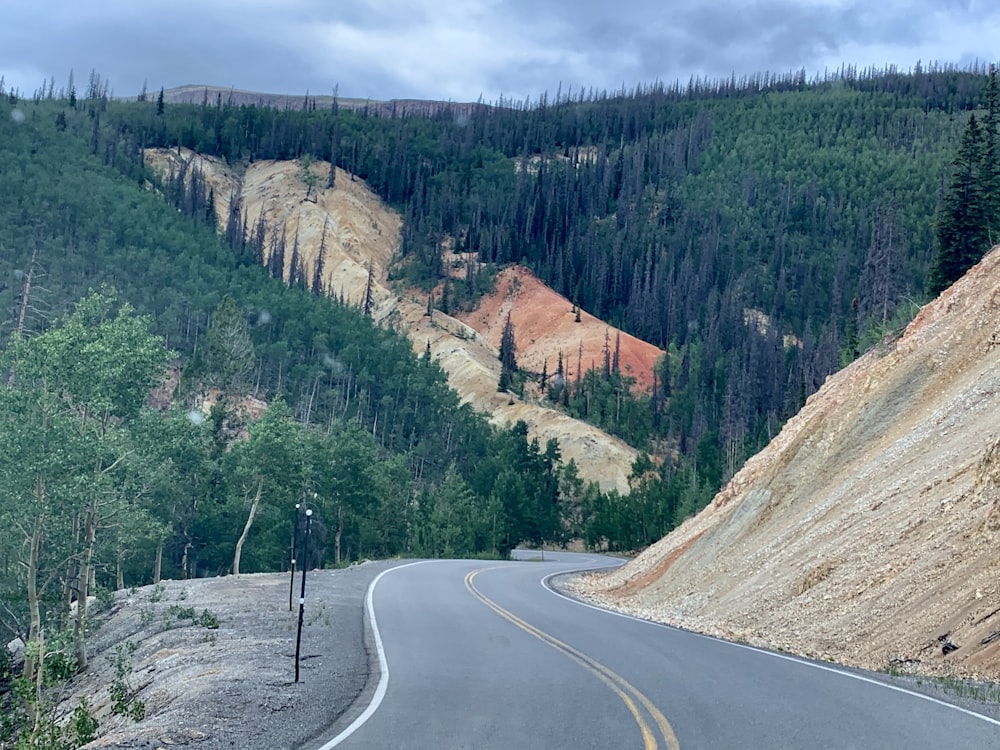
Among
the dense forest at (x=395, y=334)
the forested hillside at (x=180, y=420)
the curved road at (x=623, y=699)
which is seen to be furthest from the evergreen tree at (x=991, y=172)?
the curved road at (x=623, y=699)

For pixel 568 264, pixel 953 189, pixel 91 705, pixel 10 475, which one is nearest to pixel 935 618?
pixel 91 705

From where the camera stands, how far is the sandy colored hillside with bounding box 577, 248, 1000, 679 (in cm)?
1597

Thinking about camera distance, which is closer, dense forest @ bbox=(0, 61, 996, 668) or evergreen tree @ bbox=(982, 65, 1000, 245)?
evergreen tree @ bbox=(982, 65, 1000, 245)

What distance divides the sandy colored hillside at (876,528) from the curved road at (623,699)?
2111 mm

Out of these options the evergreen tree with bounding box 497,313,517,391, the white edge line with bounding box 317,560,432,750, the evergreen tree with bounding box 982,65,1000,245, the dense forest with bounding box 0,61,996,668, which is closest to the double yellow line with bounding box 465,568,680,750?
the white edge line with bounding box 317,560,432,750

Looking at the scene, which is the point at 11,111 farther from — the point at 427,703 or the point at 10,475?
the point at 427,703

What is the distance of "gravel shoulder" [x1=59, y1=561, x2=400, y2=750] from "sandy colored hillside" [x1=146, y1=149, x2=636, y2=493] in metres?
65.0

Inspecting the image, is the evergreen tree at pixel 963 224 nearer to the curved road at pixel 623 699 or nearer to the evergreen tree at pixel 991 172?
the evergreen tree at pixel 991 172

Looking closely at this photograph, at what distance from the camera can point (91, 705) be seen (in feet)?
60.3

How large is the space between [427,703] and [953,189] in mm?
42873

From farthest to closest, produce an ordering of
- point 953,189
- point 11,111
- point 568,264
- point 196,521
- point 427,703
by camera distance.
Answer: point 568,264 < point 11,111 < point 196,521 < point 953,189 < point 427,703

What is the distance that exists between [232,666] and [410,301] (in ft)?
392

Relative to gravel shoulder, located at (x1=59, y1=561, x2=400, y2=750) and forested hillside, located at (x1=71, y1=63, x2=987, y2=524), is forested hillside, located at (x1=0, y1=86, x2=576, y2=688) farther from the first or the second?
forested hillside, located at (x1=71, y1=63, x2=987, y2=524)

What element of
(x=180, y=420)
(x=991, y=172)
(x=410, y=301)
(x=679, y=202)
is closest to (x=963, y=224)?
(x=991, y=172)
